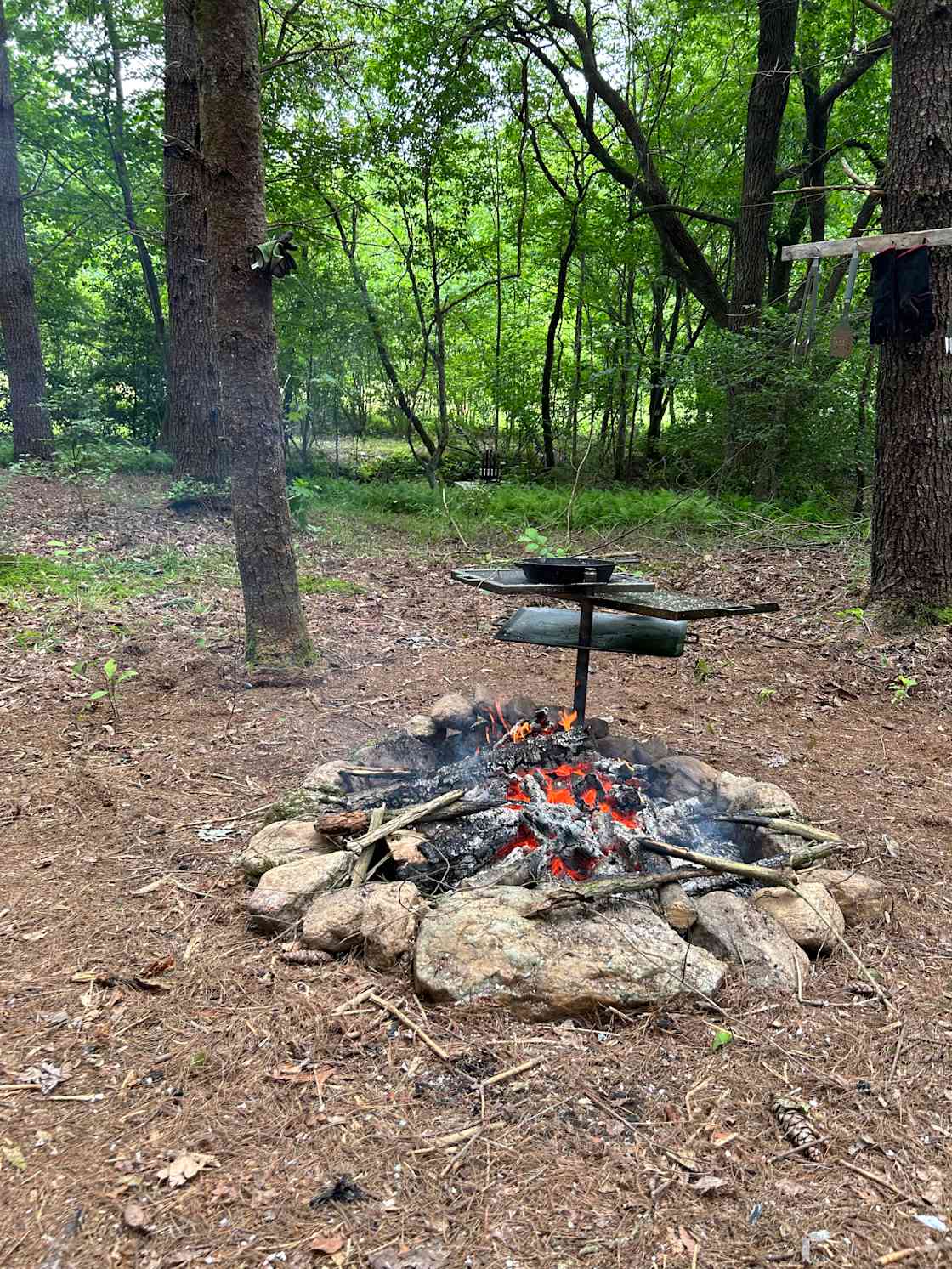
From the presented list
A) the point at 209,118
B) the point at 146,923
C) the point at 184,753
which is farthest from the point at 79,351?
the point at 146,923

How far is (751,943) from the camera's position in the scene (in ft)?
7.87

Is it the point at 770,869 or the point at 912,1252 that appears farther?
the point at 770,869

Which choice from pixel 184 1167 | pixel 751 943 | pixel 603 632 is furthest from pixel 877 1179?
pixel 603 632

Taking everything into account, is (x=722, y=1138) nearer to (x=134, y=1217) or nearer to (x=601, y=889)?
(x=601, y=889)

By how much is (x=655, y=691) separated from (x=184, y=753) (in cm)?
298

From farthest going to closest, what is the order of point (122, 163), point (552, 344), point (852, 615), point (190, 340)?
point (552, 344) → point (122, 163) → point (190, 340) → point (852, 615)

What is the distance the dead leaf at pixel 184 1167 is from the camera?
1701mm

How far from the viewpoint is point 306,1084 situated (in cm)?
196

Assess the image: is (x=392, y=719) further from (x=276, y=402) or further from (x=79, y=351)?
(x=79, y=351)

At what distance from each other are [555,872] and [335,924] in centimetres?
80

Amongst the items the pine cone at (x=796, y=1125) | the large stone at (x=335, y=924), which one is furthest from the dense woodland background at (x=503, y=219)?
the pine cone at (x=796, y=1125)

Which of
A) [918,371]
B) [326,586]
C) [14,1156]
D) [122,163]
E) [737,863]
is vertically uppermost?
[122,163]

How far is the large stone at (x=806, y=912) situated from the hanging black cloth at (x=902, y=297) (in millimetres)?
4287

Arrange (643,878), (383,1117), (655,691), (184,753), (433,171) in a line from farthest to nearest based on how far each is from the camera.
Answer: (433,171) → (655,691) → (184,753) → (643,878) → (383,1117)
